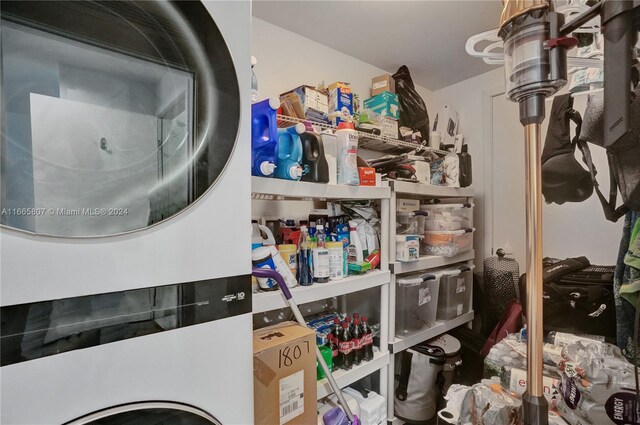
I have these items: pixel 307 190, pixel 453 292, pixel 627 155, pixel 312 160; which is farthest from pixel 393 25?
pixel 453 292

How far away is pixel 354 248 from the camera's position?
4.91 ft

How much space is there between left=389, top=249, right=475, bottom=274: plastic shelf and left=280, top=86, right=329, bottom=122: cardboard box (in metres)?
0.89

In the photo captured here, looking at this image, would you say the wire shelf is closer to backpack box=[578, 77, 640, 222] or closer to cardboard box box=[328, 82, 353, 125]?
cardboard box box=[328, 82, 353, 125]

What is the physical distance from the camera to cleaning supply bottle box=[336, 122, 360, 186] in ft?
4.43

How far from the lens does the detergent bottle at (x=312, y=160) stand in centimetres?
122

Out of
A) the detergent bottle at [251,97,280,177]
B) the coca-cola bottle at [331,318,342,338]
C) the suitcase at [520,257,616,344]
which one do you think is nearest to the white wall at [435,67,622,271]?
the suitcase at [520,257,616,344]

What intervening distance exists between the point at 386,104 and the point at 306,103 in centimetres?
66

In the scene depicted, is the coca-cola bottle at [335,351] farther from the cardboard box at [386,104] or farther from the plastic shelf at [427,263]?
the cardboard box at [386,104]

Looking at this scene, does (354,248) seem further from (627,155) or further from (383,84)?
(383,84)

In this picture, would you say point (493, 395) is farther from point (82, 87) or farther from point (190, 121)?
point (82, 87)

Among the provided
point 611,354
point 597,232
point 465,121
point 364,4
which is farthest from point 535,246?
point 465,121

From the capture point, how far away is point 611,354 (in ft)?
3.25

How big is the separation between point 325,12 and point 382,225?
120cm

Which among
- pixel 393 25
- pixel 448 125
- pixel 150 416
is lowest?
pixel 150 416
